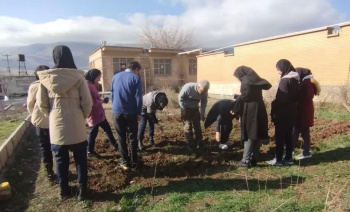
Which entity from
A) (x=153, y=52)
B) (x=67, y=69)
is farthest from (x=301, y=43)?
(x=153, y=52)

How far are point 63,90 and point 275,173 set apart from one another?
313cm

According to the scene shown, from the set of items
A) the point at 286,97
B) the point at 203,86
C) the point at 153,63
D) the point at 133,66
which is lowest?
the point at 286,97

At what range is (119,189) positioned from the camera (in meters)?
3.54

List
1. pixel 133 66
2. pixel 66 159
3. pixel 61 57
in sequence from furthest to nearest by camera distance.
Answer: pixel 133 66
pixel 66 159
pixel 61 57

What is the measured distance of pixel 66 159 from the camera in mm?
3197

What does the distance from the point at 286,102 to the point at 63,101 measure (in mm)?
3114

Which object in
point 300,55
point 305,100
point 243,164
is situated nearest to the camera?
point 243,164

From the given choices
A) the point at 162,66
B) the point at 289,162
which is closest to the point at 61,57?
the point at 289,162

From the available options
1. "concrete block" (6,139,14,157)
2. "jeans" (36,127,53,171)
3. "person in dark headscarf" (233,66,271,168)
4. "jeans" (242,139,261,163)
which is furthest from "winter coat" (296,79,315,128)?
"concrete block" (6,139,14,157)

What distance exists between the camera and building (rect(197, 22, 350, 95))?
11141 mm

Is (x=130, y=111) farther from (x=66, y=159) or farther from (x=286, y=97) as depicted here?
(x=286, y=97)

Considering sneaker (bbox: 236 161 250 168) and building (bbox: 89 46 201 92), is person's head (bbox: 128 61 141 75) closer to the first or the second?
sneaker (bbox: 236 161 250 168)

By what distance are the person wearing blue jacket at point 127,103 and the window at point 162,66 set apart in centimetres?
2256

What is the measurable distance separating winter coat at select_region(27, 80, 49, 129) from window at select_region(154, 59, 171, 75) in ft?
75.5
